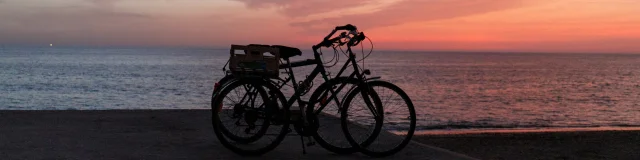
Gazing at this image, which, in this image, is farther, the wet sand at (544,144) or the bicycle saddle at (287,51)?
the wet sand at (544,144)

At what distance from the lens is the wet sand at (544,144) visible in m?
11.4

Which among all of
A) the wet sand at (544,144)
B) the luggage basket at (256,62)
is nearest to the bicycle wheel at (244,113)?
the luggage basket at (256,62)

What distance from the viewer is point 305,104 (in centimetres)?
569

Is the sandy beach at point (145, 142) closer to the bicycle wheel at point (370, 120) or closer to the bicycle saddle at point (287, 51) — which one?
the bicycle wheel at point (370, 120)

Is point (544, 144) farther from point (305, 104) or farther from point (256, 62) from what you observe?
point (256, 62)

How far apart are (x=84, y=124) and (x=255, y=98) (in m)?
3.43

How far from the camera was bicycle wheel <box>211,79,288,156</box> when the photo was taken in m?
5.63

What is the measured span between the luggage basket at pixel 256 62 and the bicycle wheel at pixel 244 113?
103 mm

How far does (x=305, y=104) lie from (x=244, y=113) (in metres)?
0.66

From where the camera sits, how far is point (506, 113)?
87.8 ft

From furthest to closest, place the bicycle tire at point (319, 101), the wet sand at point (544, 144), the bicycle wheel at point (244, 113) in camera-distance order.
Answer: the wet sand at point (544, 144) → the bicycle wheel at point (244, 113) → the bicycle tire at point (319, 101)

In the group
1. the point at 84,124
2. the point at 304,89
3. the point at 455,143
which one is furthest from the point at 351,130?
the point at 455,143

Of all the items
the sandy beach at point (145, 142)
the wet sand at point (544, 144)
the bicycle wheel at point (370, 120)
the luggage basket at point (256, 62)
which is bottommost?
the wet sand at point (544, 144)

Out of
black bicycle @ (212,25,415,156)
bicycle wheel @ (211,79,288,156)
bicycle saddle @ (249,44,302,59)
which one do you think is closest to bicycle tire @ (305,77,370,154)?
black bicycle @ (212,25,415,156)
